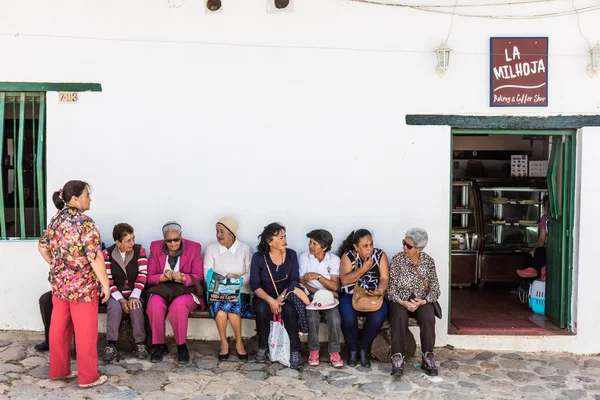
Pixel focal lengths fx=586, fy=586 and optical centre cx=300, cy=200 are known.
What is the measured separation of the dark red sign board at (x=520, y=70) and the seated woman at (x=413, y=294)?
65.3 inches

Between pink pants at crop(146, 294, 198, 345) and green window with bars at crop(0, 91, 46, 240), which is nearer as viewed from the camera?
pink pants at crop(146, 294, 198, 345)

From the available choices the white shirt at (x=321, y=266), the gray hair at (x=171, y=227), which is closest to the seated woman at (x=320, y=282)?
the white shirt at (x=321, y=266)

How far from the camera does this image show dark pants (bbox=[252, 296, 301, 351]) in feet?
17.1

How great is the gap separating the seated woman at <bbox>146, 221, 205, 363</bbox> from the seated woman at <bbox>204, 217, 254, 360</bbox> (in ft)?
0.48

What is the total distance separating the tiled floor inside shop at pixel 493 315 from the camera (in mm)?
5887

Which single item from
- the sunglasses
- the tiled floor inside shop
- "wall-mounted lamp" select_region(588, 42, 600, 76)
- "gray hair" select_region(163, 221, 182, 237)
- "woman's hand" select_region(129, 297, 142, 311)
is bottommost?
the tiled floor inside shop

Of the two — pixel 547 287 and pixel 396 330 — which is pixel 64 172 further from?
pixel 547 287

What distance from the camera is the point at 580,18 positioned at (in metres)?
5.67

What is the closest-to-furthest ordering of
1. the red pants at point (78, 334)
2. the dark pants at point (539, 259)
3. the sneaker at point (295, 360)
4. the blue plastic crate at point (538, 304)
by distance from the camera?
the red pants at point (78, 334) → the sneaker at point (295, 360) → the blue plastic crate at point (538, 304) → the dark pants at point (539, 259)

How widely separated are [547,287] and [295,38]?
3774 millimetres

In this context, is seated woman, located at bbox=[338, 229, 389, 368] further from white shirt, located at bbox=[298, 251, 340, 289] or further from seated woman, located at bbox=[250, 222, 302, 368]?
seated woman, located at bbox=[250, 222, 302, 368]

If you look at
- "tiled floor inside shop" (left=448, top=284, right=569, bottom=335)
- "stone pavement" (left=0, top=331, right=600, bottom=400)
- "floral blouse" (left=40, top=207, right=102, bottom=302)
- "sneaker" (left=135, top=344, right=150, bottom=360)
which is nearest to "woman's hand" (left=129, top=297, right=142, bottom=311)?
"sneaker" (left=135, top=344, right=150, bottom=360)

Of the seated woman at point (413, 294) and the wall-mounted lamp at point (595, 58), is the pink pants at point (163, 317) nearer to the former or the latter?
the seated woman at point (413, 294)

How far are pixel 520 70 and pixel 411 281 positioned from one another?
90.6 inches
